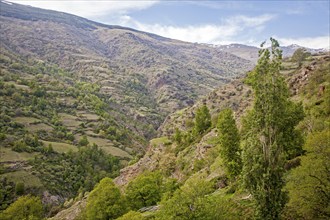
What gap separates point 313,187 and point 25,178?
6050 inches

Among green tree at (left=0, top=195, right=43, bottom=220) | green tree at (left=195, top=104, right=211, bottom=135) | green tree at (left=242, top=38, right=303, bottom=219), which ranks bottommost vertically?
green tree at (left=0, top=195, right=43, bottom=220)

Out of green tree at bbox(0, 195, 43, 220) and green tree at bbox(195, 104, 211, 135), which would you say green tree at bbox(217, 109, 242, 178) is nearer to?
green tree at bbox(195, 104, 211, 135)

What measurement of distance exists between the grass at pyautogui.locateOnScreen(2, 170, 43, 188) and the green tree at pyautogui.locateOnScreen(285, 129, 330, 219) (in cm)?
14684

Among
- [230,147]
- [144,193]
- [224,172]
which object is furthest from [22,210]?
[230,147]

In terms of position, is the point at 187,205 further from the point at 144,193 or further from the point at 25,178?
the point at 25,178

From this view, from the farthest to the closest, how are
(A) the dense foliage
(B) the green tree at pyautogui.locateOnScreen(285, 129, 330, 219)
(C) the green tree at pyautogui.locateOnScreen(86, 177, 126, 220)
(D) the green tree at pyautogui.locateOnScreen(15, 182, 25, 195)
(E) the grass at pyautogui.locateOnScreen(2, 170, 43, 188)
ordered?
(A) the dense foliage < (E) the grass at pyautogui.locateOnScreen(2, 170, 43, 188) < (D) the green tree at pyautogui.locateOnScreen(15, 182, 25, 195) < (C) the green tree at pyautogui.locateOnScreen(86, 177, 126, 220) < (B) the green tree at pyautogui.locateOnScreen(285, 129, 330, 219)

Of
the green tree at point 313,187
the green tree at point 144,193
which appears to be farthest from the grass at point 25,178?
the green tree at point 313,187

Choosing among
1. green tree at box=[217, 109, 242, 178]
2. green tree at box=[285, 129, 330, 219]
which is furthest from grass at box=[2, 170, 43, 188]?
green tree at box=[285, 129, 330, 219]

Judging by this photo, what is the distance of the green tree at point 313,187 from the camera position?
132ft

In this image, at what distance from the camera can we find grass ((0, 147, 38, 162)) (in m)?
178

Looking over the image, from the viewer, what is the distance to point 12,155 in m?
183

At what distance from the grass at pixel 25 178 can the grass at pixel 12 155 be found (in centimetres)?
1378

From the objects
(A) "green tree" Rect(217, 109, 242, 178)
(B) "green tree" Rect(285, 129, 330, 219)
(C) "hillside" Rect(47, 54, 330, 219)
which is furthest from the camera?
(A) "green tree" Rect(217, 109, 242, 178)

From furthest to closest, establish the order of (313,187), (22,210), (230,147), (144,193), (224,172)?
(22,210) → (144,193) → (224,172) → (230,147) → (313,187)
